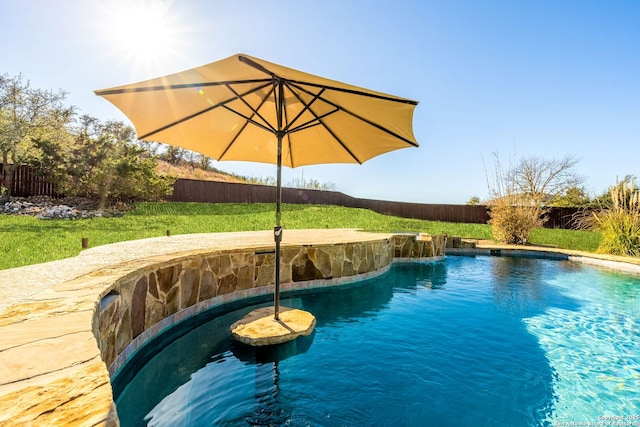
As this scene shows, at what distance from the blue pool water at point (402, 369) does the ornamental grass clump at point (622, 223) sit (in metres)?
6.25

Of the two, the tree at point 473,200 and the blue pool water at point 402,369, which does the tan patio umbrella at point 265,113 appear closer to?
the blue pool water at point 402,369

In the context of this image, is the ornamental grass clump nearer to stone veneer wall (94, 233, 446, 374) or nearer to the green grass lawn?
the green grass lawn

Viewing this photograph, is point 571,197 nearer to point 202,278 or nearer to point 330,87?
point 330,87

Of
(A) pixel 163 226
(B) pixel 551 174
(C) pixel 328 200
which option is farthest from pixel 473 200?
(A) pixel 163 226

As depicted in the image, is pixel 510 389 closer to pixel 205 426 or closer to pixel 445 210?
pixel 205 426

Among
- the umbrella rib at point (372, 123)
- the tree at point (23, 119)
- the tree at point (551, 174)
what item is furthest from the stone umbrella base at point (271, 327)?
the tree at point (551, 174)

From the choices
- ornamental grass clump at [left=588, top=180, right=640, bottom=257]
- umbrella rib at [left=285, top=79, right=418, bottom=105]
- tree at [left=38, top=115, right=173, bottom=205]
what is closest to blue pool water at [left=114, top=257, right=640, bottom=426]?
umbrella rib at [left=285, top=79, right=418, bottom=105]

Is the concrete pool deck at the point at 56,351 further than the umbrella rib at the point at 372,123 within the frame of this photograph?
No

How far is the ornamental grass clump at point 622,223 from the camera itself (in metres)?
10.0

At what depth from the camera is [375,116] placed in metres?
3.96

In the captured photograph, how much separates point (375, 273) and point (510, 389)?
14.9 ft

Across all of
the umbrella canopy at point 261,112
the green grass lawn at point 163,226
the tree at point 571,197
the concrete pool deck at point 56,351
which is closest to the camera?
the concrete pool deck at point 56,351

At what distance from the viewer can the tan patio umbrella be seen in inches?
129

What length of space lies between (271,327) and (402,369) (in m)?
1.61
